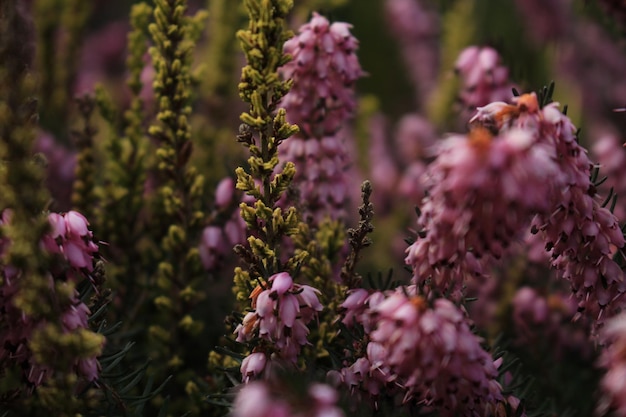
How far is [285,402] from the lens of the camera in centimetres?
67

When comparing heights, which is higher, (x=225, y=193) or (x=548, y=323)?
(x=225, y=193)

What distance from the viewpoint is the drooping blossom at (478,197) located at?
2.36 ft

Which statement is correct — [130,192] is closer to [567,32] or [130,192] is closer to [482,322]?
[482,322]

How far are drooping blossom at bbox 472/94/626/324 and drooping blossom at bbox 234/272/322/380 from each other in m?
0.31

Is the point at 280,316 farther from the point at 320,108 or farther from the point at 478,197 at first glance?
the point at 320,108

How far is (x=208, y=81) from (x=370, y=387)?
4.66 feet

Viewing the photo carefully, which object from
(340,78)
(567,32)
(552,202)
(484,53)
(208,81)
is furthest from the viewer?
(567,32)

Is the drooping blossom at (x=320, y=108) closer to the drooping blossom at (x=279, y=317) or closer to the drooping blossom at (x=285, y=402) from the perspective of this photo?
the drooping blossom at (x=279, y=317)

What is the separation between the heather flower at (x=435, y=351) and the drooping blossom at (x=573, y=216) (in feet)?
0.57

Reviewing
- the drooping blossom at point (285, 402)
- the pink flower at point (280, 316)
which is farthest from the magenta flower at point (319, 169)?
the drooping blossom at point (285, 402)

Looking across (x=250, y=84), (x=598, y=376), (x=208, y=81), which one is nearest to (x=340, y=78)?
(x=250, y=84)

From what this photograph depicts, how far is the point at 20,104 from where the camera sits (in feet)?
2.43

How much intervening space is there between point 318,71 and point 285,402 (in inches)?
24.6

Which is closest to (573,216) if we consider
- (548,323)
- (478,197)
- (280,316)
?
(478,197)
